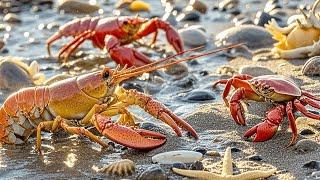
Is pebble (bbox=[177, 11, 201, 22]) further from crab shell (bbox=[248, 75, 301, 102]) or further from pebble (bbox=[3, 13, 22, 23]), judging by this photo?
crab shell (bbox=[248, 75, 301, 102])

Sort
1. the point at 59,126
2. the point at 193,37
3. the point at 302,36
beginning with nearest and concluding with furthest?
the point at 59,126, the point at 302,36, the point at 193,37

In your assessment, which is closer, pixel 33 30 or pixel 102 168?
pixel 102 168

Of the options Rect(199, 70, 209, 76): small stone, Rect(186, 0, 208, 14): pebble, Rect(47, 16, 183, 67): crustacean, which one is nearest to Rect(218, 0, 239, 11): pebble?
Rect(186, 0, 208, 14): pebble

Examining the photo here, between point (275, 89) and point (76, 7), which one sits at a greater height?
point (275, 89)

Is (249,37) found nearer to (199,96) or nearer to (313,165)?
(199,96)

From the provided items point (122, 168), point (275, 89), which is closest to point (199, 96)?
Result: point (275, 89)

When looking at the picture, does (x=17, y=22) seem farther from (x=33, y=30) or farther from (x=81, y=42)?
(x=81, y=42)

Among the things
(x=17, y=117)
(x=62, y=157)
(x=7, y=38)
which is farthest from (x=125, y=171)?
(x=7, y=38)
